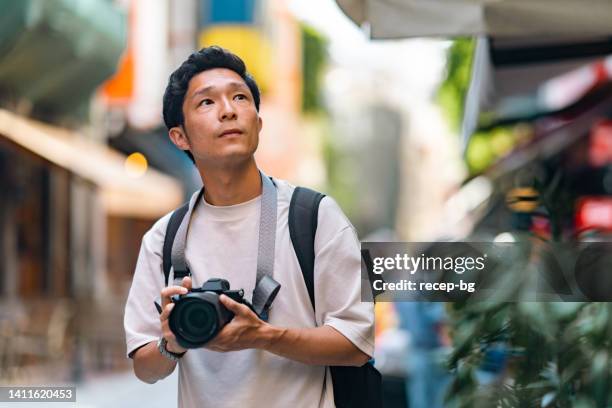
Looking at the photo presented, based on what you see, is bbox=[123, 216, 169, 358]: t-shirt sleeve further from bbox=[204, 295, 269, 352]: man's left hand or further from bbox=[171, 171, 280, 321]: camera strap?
bbox=[204, 295, 269, 352]: man's left hand

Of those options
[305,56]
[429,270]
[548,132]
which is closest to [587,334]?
[429,270]

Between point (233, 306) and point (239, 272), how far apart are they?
12.6 inches

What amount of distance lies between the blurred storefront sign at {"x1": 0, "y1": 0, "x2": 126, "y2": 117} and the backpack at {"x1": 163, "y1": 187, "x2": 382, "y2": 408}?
432 centimetres

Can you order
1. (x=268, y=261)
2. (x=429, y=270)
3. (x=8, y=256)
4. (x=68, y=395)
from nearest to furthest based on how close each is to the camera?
(x=268, y=261)
(x=429, y=270)
(x=68, y=395)
(x=8, y=256)

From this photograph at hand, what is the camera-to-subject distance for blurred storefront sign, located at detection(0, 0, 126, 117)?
7242mm

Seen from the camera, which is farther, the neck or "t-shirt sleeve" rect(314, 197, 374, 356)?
the neck

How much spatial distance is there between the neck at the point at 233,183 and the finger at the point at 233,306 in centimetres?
41

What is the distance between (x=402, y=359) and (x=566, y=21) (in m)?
4.29

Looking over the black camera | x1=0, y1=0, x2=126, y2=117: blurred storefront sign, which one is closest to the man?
the black camera

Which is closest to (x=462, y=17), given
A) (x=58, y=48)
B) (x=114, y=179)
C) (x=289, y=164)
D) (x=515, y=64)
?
(x=515, y=64)

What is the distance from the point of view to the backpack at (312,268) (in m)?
2.57

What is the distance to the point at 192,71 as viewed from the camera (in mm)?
2703

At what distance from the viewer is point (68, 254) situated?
42.8ft

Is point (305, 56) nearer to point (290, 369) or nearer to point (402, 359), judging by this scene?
point (402, 359)
